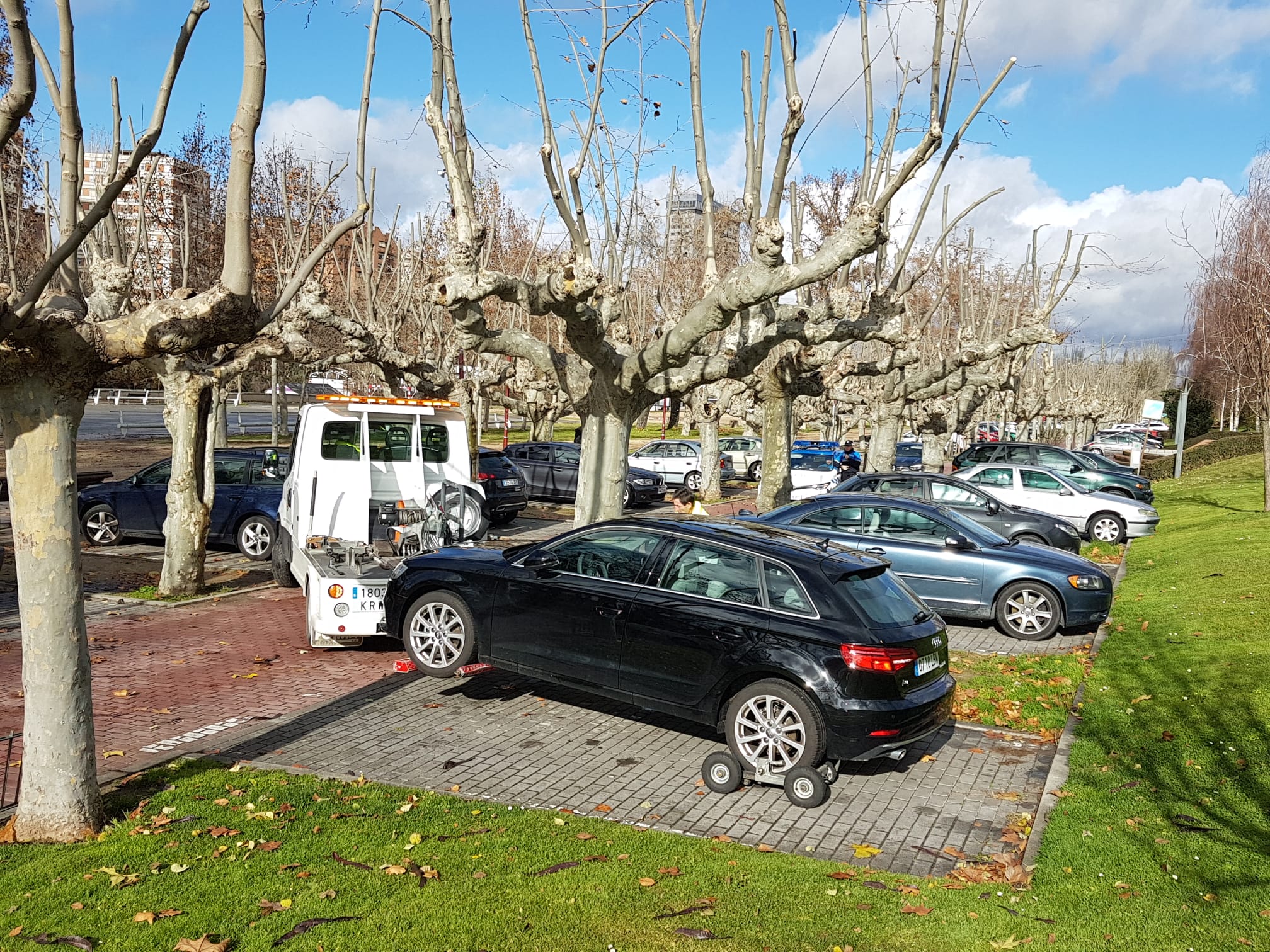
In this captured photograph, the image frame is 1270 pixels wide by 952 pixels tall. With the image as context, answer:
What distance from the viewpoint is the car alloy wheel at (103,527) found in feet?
55.9

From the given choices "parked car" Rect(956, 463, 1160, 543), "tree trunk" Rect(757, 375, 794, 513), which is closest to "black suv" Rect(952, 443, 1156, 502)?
"parked car" Rect(956, 463, 1160, 543)

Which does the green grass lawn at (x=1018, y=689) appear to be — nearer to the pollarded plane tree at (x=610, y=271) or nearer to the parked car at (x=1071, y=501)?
the pollarded plane tree at (x=610, y=271)

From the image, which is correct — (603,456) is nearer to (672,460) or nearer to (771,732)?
(771,732)

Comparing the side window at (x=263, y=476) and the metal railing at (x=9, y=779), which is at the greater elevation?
the side window at (x=263, y=476)

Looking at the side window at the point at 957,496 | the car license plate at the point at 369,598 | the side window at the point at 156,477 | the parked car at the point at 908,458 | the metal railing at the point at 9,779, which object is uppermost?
the side window at the point at 957,496

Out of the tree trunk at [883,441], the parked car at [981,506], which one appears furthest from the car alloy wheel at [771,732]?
the tree trunk at [883,441]

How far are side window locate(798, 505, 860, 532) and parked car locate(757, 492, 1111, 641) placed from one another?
0.4 inches

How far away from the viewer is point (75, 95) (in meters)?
5.34

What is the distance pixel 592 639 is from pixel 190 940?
369 centimetres

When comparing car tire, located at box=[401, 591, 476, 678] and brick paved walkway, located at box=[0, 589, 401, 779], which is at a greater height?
car tire, located at box=[401, 591, 476, 678]

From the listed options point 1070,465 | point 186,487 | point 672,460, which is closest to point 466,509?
point 186,487

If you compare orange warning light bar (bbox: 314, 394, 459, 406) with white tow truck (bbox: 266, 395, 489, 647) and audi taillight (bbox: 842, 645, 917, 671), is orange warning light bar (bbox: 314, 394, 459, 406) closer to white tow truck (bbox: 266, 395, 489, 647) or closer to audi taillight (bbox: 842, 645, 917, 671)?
white tow truck (bbox: 266, 395, 489, 647)

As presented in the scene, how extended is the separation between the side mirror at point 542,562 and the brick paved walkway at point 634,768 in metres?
1.22

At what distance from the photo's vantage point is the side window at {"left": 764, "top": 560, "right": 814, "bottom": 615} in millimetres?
6945
